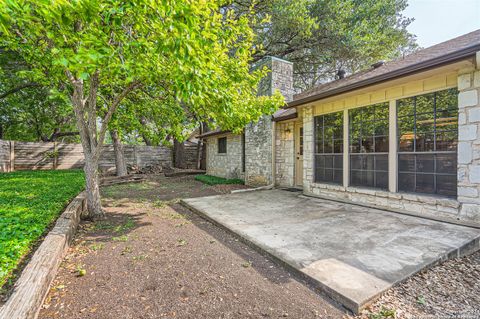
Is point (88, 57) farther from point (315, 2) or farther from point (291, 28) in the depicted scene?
point (315, 2)

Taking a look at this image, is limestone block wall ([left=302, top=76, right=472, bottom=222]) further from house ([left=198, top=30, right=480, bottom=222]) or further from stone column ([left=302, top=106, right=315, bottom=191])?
stone column ([left=302, top=106, right=315, bottom=191])

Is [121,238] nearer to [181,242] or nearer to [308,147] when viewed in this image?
[181,242]

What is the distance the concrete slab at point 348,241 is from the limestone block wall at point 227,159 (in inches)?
198

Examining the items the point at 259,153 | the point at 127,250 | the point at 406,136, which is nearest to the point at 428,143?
the point at 406,136

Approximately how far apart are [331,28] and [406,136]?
715 cm

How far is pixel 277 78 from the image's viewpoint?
8453mm

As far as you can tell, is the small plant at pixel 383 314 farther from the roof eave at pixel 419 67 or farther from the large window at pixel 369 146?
the roof eave at pixel 419 67

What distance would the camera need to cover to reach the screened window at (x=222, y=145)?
37.1 feet

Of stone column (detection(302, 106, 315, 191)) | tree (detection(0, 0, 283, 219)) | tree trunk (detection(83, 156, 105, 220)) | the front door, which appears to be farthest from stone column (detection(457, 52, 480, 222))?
tree trunk (detection(83, 156, 105, 220))

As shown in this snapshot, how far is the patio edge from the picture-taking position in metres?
1.70

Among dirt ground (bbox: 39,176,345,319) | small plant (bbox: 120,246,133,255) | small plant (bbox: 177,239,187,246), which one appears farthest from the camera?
small plant (bbox: 177,239,187,246)

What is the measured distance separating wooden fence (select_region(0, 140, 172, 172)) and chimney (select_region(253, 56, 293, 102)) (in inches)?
354

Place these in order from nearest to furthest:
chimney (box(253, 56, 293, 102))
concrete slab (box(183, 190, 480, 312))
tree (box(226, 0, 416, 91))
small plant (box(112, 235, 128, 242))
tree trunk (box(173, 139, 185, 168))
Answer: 1. concrete slab (box(183, 190, 480, 312))
2. small plant (box(112, 235, 128, 242))
3. chimney (box(253, 56, 293, 102))
4. tree (box(226, 0, 416, 91))
5. tree trunk (box(173, 139, 185, 168))

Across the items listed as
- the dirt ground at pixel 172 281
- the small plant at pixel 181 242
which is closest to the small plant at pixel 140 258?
the dirt ground at pixel 172 281
